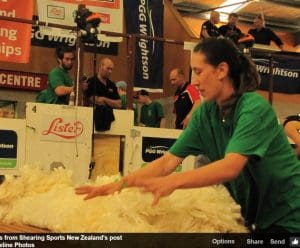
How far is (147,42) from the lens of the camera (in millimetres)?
5699

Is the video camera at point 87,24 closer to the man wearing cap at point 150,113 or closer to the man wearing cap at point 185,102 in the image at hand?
the man wearing cap at point 185,102

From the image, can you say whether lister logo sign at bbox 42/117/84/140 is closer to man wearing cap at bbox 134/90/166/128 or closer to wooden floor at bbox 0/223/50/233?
man wearing cap at bbox 134/90/166/128

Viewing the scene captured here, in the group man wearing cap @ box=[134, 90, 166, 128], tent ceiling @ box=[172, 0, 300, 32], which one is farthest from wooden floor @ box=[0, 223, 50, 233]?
tent ceiling @ box=[172, 0, 300, 32]

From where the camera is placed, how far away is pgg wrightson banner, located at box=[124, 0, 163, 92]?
5598mm

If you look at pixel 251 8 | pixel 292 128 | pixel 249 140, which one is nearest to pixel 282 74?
pixel 292 128

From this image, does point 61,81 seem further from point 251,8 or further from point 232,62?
point 251,8

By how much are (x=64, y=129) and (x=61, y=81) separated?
14.1 inches

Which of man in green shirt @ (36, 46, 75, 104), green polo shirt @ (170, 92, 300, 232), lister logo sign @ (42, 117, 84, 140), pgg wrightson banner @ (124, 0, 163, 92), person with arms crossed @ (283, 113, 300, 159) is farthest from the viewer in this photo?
pgg wrightson banner @ (124, 0, 163, 92)

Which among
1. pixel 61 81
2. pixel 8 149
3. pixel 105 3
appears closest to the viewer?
pixel 8 149

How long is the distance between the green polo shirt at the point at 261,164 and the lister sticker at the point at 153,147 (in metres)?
3.00

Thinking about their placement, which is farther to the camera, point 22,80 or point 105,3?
point 22,80

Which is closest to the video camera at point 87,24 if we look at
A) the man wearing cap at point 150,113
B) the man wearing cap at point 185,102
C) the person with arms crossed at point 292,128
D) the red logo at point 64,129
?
the red logo at point 64,129

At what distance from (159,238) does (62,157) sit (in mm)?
3045

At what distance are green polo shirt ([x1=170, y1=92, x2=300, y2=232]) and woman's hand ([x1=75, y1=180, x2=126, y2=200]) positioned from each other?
0.24 meters
